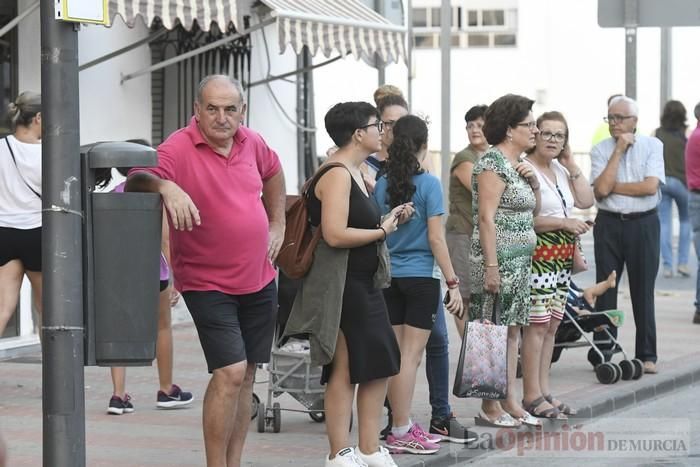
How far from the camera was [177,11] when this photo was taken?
10.7 meters

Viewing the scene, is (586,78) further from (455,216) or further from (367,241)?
(367,241)

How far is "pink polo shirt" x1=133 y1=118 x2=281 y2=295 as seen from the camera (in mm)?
6629

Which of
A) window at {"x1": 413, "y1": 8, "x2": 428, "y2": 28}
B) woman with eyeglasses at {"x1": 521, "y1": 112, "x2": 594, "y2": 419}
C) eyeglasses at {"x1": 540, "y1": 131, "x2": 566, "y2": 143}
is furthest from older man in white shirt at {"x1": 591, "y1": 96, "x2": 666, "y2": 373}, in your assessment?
window at {"x1": 413, "y1": 8, "x2": 428, "y2": 28}

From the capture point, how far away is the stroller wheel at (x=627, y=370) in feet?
35.2

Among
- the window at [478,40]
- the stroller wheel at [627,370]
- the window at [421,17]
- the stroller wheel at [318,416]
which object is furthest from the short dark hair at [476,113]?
the window at [421,17]

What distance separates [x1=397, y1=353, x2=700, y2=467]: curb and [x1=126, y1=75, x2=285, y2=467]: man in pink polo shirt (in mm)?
1434

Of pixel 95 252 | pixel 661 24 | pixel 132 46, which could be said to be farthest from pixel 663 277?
pixel 95 252

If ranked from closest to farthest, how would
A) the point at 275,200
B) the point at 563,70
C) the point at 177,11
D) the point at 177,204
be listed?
the point at 177,204 → the point at 275,200 → the point at 177,11 → the point at 563,70

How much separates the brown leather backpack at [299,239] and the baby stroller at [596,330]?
3693 mm

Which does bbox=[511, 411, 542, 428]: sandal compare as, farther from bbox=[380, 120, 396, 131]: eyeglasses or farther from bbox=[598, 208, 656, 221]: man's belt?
bbox=[598, 208, 656, 221]: man's belt

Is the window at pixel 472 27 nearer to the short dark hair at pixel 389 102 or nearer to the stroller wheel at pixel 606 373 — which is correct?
the stroller wheel at pixel 606 373

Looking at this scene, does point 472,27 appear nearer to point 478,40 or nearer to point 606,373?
point 478,40

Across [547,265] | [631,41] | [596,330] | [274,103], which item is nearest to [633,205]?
[596,330]

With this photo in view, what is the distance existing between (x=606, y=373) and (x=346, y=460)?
381 cm
